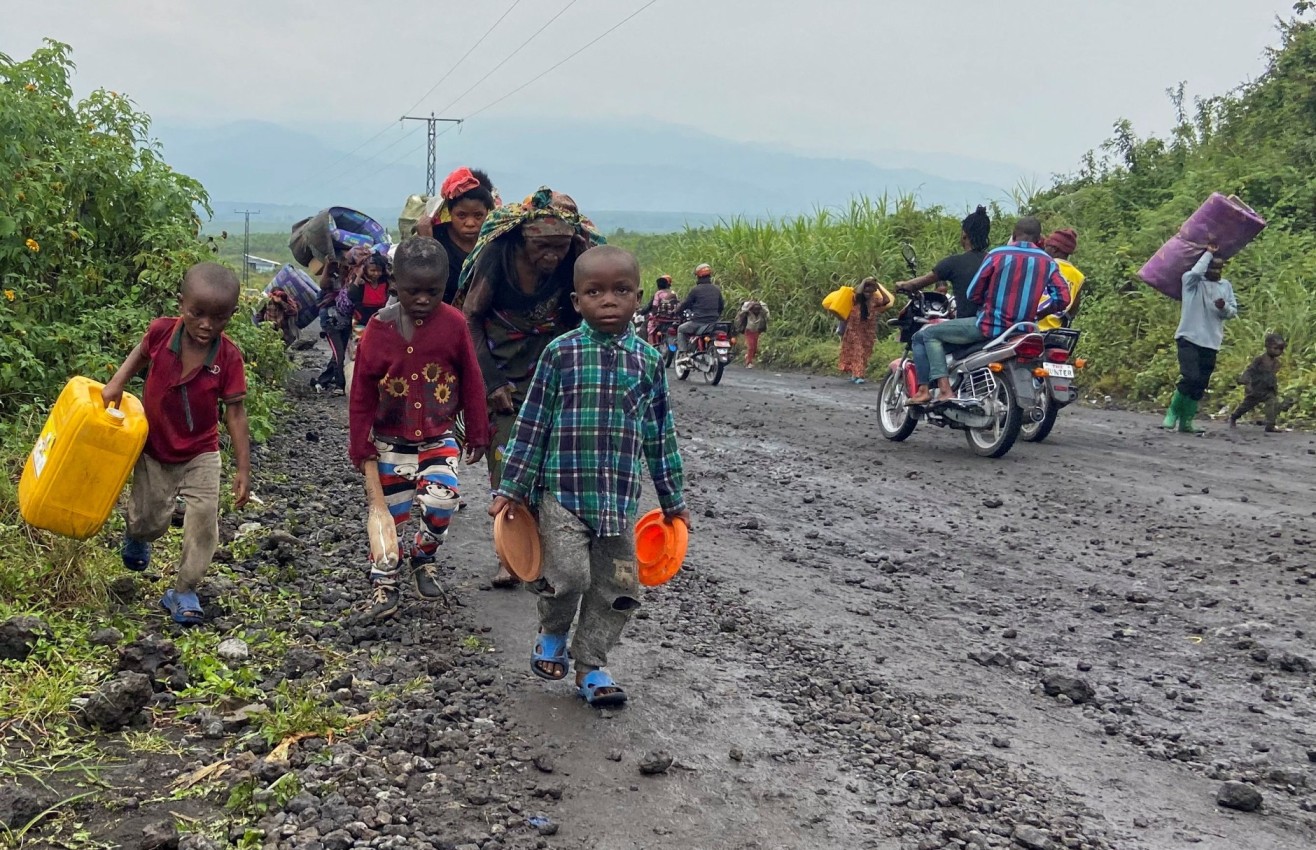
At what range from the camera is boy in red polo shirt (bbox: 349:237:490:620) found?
498cm

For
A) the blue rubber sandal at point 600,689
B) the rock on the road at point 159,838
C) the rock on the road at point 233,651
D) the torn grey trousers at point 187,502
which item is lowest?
the rock on the road at point 159,838

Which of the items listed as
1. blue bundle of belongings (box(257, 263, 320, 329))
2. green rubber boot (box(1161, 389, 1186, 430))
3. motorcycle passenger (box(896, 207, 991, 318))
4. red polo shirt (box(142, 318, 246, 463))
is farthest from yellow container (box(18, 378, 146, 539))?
green rubber boot (box(1161, 389, 1186, 430))

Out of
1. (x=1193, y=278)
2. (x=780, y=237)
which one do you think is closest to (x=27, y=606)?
(x=1193, y=278)

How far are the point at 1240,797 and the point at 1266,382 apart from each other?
8.84 m

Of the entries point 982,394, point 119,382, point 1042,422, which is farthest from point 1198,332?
point 119,382

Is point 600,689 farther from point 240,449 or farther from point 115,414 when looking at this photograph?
point 115,414

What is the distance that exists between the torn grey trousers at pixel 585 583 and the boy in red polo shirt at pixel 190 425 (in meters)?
1.52

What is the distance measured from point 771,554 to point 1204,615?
7.46 ft

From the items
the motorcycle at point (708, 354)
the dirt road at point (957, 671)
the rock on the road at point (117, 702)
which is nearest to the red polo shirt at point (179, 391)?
the rock on the road at point (117, 702)

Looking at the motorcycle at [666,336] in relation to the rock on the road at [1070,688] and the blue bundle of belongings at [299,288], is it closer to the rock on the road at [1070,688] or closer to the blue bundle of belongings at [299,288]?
the blue bundle of belongings at [299,288]

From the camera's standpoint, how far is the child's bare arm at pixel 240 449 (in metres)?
4.91

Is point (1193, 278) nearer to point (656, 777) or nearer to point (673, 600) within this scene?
point (673, 600)

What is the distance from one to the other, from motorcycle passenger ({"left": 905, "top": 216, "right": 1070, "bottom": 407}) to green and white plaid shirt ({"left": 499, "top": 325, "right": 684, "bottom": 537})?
22.2 ft

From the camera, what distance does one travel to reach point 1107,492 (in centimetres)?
841
